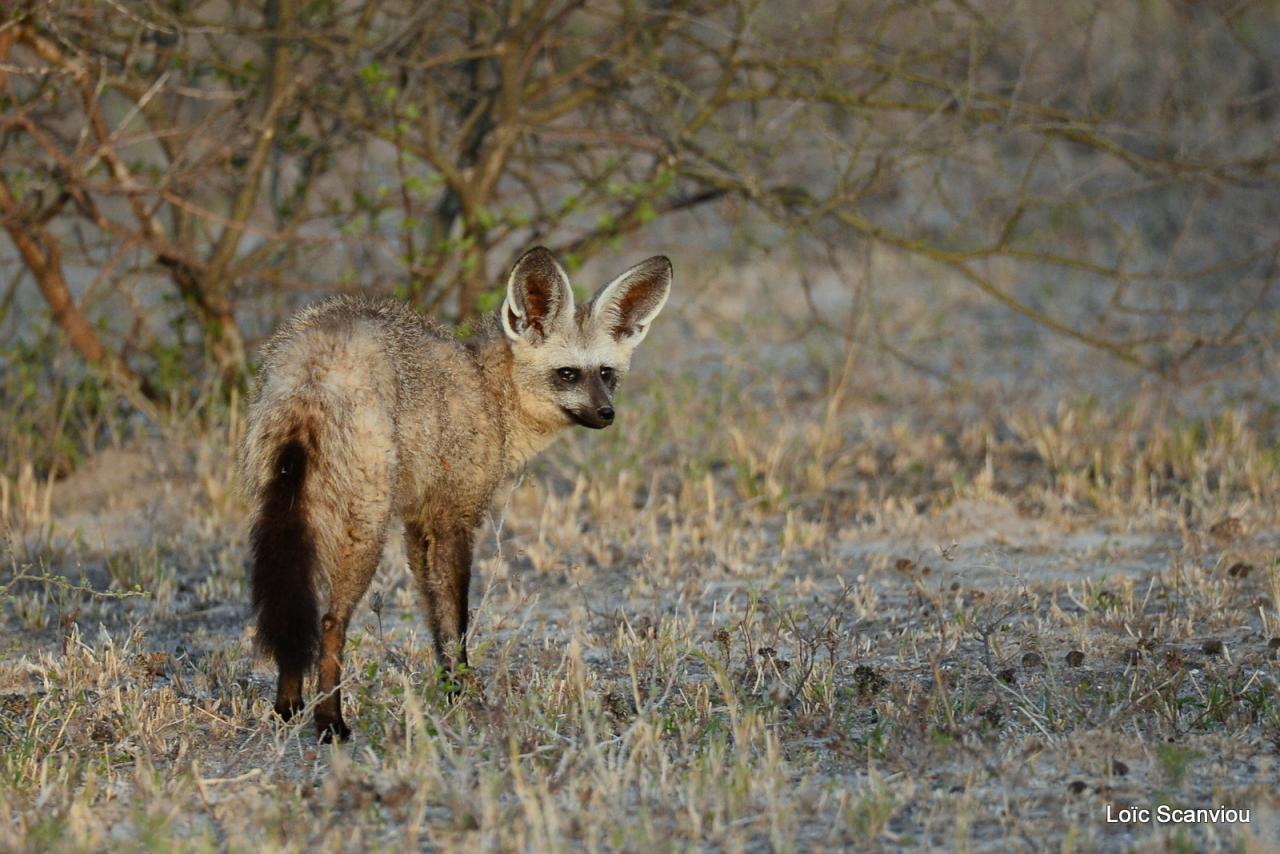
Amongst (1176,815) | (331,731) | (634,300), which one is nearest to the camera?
(1176,815)

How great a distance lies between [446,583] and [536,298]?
1.23 m

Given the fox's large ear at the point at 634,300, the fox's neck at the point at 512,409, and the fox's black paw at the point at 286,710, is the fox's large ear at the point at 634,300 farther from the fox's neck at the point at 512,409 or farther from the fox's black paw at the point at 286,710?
the fox's black paw at the point at 286,710

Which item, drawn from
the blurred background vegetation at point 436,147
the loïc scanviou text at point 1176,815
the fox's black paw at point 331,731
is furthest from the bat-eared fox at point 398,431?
the loïc scanviou text at point 1176,815

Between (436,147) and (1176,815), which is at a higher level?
(436,147)

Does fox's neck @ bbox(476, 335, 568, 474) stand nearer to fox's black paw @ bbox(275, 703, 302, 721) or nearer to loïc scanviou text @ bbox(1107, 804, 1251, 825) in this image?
fox's black paw @ bbox(275, 703, 302, 721)

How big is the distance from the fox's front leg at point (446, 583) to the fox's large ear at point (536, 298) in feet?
2.98

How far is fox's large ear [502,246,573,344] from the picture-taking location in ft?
17.9

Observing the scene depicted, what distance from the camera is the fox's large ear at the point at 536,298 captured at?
545cm

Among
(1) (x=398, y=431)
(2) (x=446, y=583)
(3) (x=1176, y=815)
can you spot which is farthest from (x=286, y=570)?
(3) (x=1176, y=815)

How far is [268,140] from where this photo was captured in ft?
25.0

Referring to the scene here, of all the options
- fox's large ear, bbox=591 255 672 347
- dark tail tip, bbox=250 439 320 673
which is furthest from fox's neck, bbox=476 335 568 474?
dark tail tip, bbox=250 439 320 673

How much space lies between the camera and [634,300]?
5898mm

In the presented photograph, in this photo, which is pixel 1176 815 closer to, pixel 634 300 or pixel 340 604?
pixel 340 604

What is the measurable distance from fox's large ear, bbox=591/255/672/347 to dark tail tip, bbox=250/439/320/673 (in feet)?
5.79
